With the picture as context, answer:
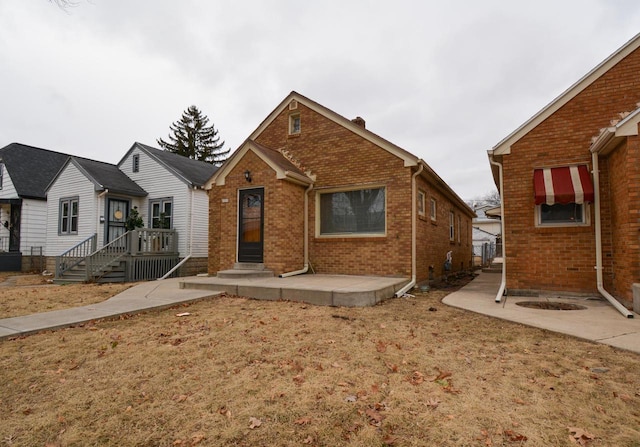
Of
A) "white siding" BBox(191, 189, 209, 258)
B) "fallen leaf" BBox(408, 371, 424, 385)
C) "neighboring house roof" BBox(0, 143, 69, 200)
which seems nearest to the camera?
"fallen leaf" BBox(408, 371, 424, 385)

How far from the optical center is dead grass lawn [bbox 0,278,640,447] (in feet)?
7.68

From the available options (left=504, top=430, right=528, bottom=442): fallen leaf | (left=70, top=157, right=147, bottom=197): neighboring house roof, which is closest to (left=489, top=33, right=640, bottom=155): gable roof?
(left=504, top=430, right=528, bottom=442): fallen leaf

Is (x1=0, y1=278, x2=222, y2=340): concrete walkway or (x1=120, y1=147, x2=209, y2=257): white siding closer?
(x1=0, y1=278, x2=222, y2=340): concrete walkway

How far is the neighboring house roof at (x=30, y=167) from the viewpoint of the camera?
17.3 metres

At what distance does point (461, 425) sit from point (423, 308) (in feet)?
14.3

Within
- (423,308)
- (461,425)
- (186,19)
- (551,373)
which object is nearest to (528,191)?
(423,308)

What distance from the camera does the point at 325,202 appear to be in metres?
10.4

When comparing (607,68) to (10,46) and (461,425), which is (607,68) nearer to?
(461,425)

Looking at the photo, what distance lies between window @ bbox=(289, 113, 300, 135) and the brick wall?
20.1 feet

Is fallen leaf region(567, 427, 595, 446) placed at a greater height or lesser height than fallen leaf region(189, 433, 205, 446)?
greater

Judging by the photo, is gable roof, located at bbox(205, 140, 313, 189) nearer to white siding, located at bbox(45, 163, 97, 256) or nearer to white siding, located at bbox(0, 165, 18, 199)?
white siding, located at bbox(45, 163, 97, 256)

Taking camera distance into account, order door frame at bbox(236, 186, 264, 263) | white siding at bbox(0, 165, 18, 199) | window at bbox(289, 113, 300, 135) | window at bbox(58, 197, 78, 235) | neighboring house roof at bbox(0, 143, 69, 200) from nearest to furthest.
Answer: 1. door frame at bbox(236, 186, 264, 263)
2. window at bbox(289, 113, 300, 135)
3. window at bbox(58, 197, 78, 235)
4. white siding at bbox(0, 165, 18, 199)
5. neighboring house roof at bbox(0, 143, 69, 200)

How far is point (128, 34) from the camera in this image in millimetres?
8773

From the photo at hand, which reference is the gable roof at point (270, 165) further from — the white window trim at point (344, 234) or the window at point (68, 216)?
the window at point (68, 216)
